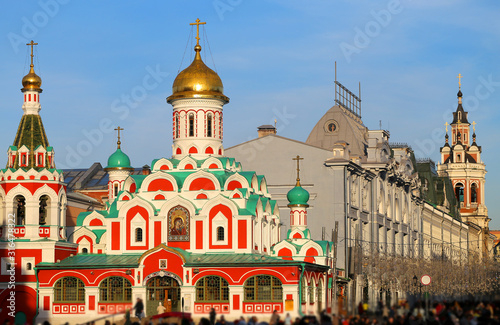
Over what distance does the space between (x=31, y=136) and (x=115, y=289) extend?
9.69 meters

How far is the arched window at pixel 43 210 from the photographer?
55438mm

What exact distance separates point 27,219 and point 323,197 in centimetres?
2528

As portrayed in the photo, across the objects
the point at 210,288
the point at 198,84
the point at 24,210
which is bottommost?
the point at 210,288

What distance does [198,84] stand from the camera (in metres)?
58.9

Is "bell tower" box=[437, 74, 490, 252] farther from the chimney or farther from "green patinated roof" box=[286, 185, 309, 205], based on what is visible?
"green patinated roof" box=[286, 185, 309, 205]

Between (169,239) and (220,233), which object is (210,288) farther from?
(169,239)

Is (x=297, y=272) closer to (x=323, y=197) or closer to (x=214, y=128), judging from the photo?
(x=214, y=128)

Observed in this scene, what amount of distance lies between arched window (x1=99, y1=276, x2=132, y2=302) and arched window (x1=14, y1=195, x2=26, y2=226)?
6053 millimetres

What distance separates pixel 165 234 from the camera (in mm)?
55469

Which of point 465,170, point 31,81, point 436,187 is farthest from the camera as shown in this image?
point 465,170

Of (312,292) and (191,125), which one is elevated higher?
(191,125)

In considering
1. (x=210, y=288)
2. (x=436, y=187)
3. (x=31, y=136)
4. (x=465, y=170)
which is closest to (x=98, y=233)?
(x=31, y=136)

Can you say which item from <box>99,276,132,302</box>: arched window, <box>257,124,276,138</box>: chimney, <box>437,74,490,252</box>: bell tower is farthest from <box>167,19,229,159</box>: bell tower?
<box>437,74,490,252</box>: bell tower

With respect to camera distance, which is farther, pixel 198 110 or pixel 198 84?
pixel 198 110
